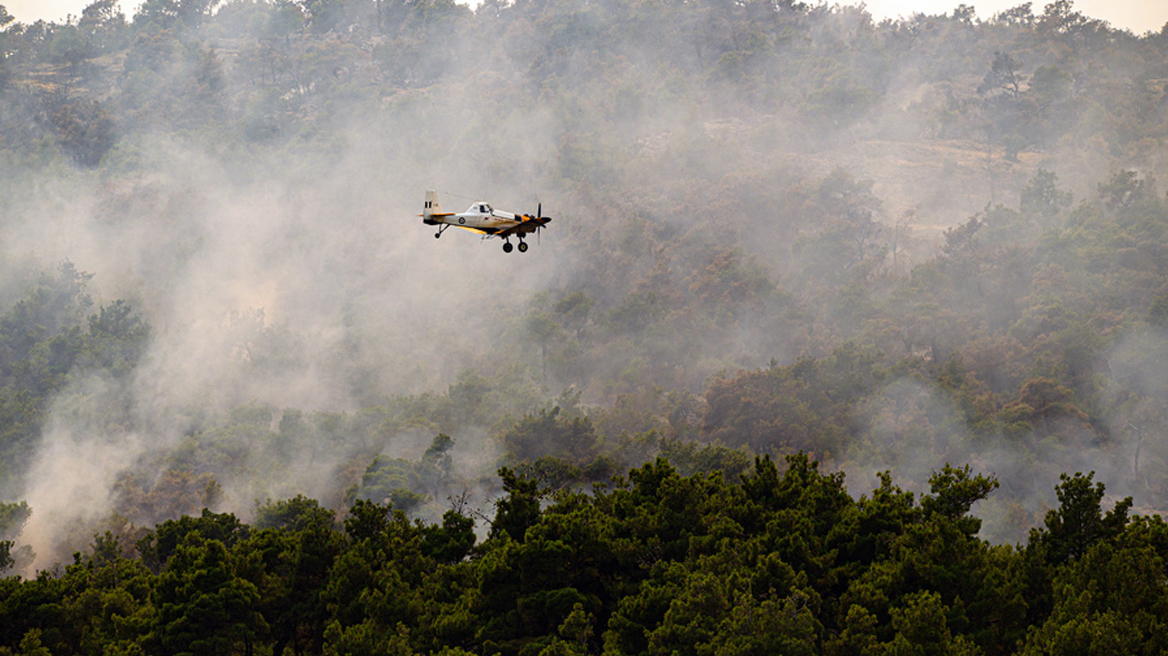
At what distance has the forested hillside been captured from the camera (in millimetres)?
45688

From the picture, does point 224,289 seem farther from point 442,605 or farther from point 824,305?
point 442,605

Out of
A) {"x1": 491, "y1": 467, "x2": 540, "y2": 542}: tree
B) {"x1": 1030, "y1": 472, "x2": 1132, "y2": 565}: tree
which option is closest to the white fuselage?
{"x1": 491, "y1": 467, "x2": 540, "y2": 542}: tree

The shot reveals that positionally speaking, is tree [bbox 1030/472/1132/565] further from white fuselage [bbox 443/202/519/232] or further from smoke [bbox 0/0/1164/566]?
smoke [bbox 0/0/1164/566]

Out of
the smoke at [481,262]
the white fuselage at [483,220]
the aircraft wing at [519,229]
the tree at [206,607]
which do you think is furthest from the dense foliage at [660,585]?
the smoke at [481,262]

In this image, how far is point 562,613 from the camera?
44.5 m

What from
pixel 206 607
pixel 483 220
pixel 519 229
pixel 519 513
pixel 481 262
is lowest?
pixel 206 607

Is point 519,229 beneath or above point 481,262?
beneath

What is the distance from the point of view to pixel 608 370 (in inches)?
5162

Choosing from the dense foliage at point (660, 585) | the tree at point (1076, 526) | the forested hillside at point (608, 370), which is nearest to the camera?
the dense foliage at point (660, 585)

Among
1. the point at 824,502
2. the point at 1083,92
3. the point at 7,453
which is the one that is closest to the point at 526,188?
the point at 7,453

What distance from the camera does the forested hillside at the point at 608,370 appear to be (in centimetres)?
4569

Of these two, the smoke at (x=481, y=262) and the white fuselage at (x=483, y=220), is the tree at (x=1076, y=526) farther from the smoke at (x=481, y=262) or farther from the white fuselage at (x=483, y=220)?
the smoke at (x=481, y=262)

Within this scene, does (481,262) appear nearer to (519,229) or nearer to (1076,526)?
(519,229)

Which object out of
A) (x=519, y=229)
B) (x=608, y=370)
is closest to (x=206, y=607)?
(x=519, y=229)
